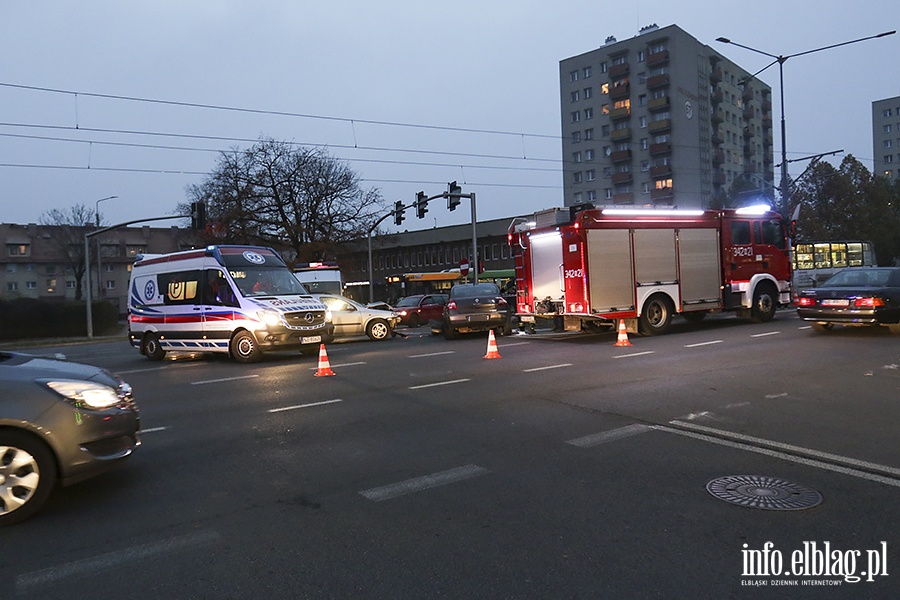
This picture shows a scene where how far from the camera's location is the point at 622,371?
35.4 feet

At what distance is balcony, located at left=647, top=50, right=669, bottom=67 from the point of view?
6619 cm

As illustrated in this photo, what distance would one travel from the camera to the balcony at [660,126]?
6706cm

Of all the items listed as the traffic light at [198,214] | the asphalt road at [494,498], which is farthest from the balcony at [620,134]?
the asphalt road at [494,498]

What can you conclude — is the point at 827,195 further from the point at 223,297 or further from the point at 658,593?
the point at 658,593

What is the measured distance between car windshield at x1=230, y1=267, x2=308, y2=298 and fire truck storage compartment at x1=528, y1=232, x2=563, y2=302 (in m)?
A: 5.84

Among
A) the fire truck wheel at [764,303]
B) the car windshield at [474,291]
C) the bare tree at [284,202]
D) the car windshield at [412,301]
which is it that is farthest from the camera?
the bare tree at [284,202]

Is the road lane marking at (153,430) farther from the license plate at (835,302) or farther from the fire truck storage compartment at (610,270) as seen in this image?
the license plate at (835,302)

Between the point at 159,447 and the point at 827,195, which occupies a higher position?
the point at 827,195

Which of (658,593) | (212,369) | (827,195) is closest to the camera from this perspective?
(658,593)

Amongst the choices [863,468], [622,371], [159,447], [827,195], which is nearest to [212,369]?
[159,447]

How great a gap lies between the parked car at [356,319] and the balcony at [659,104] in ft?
183

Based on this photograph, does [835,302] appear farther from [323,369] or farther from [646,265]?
[323,369]

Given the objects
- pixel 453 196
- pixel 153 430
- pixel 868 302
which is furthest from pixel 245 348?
pixel 453 196

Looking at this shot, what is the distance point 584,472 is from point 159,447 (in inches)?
164
